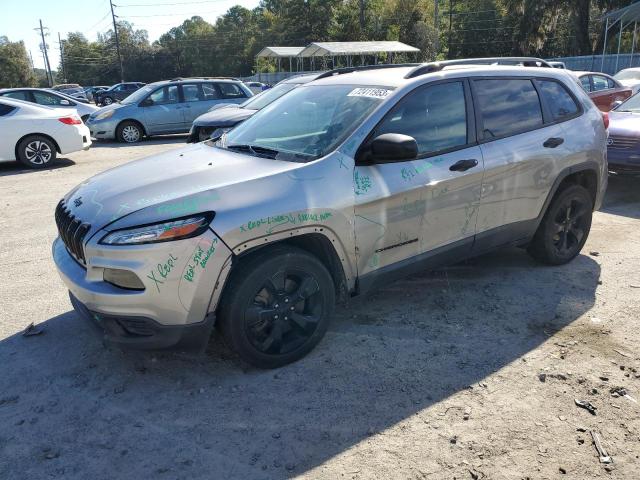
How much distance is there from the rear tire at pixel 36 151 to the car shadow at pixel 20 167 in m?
0.14

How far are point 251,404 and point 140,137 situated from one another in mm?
13519

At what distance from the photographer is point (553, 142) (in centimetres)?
457

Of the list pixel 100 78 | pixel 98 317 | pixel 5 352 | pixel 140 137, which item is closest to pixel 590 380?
pixel 98 317

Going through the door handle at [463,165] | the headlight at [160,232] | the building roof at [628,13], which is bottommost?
the headlight at [160,232]

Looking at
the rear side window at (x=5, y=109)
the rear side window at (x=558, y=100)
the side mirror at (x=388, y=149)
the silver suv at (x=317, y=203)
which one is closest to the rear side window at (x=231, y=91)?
the rear side window at (x=5, y=109)

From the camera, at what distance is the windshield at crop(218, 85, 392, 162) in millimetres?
3638

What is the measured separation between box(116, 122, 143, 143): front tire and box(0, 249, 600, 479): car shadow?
38.0 ft

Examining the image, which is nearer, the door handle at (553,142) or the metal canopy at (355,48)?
the door handle at (553,142)

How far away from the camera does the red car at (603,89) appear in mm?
12539

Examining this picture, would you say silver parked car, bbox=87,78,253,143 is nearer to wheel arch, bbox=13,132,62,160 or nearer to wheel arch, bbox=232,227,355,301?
wheel arch, bbox=13,132,62,160

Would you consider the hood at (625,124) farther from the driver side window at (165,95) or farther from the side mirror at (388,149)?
the driver side window at (165,95)

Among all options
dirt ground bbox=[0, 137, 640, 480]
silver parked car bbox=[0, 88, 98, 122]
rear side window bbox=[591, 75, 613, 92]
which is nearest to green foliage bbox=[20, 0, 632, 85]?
rear side window bbox=[591, 75, 613, 92]

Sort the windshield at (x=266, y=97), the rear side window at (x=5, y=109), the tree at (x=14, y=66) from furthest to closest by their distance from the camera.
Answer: the tree at (x=14, y=66), the rear side window at (x=5, y=109), the windshield at (x=266, y=97)

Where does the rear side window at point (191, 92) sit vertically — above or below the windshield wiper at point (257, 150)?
above
